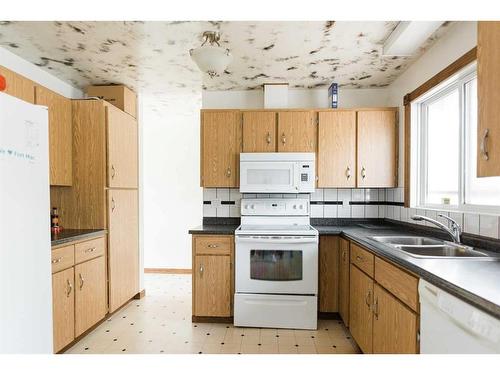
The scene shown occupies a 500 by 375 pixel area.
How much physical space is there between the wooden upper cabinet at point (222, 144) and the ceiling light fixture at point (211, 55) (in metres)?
0.92

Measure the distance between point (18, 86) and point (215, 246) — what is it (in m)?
1.88

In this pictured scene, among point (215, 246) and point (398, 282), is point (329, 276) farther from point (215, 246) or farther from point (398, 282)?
point (398, 282)

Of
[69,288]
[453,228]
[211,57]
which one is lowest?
[69,288]

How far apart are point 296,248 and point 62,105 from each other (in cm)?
234

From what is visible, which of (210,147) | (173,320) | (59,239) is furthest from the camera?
(210,147)

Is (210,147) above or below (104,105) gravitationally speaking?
below

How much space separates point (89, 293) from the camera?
7.74 ft

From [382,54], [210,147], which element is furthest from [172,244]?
[382,54]

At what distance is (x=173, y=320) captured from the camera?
272 centimetres

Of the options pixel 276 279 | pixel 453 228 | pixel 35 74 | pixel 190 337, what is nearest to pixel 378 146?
pixel 453 228

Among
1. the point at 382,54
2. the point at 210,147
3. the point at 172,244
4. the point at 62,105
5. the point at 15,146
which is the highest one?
the point at 382,54

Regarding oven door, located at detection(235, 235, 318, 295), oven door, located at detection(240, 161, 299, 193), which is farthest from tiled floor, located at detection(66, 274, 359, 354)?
oven door, located at detection(240, 161, 299, 193)

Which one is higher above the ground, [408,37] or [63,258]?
[408,37]

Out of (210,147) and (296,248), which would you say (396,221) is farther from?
(210,147)
